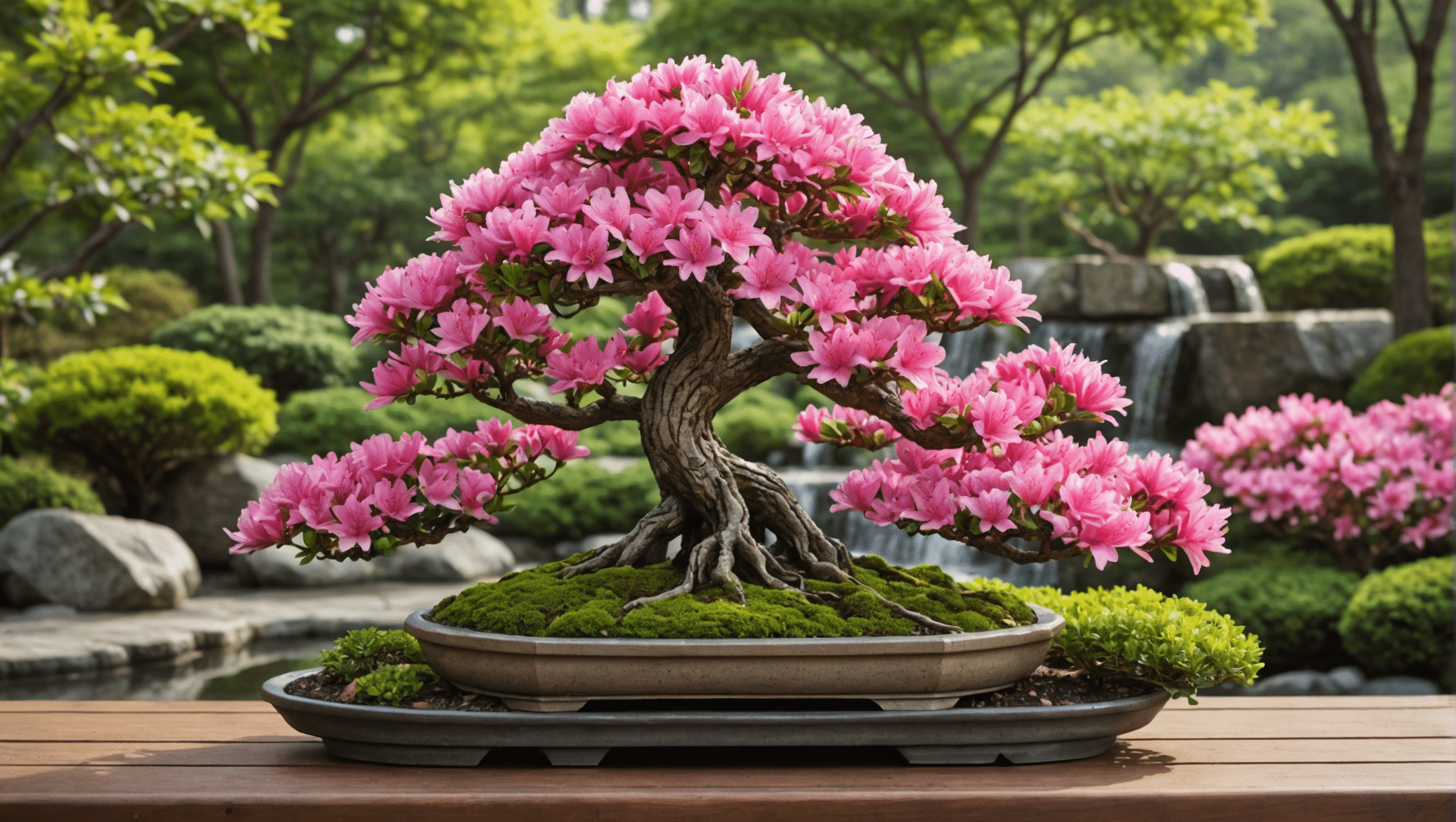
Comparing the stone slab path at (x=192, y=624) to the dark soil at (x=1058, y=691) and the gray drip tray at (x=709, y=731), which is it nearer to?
the gray drip tray at (x=709, y=731)

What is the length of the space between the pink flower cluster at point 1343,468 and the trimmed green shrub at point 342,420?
5.62 metres

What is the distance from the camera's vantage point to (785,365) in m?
1.79

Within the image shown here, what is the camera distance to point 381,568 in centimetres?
765

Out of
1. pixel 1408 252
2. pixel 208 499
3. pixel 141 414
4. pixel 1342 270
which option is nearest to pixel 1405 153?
pixel 1408 252

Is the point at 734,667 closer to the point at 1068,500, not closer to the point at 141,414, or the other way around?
the point at 1068,500

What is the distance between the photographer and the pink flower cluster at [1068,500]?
1.58m

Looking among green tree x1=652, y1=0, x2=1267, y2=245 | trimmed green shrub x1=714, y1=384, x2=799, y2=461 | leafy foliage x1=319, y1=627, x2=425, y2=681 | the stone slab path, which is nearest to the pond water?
the stone slab path

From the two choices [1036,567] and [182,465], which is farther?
[182,465]

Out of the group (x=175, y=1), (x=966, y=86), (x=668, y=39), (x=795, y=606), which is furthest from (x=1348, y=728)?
(x=966, y=86)

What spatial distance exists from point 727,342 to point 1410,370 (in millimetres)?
6981

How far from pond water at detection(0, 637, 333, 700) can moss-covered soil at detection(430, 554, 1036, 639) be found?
3359 mm

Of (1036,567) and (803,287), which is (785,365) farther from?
(1036,567)

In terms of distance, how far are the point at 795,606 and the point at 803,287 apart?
0.45 metres

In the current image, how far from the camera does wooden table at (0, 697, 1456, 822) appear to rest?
139 centimetres
